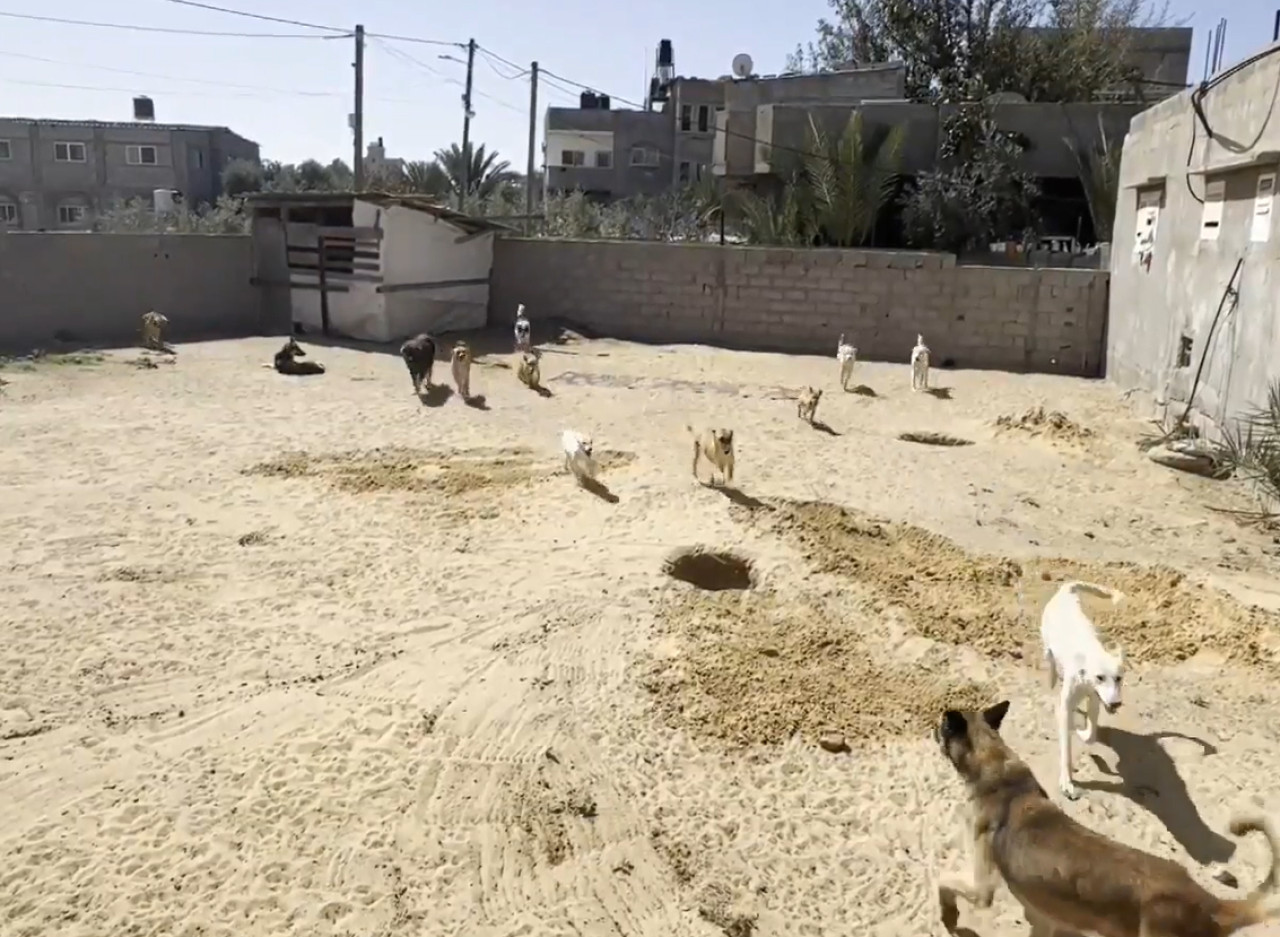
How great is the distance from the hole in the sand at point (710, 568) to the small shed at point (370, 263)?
12536 mm

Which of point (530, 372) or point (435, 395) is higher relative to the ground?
point (530, 372)

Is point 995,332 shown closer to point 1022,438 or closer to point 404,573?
point 1022,438

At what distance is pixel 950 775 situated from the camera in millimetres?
5305

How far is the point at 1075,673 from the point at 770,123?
2021cm

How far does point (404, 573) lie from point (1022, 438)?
314 inches

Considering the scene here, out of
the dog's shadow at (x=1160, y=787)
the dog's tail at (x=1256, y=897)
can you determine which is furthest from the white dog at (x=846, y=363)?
the dog's tail at (x=1256, y=897)

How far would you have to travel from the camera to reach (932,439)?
12703 mm

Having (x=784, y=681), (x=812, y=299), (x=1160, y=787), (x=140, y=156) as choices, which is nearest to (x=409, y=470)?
(x=784, y=681)

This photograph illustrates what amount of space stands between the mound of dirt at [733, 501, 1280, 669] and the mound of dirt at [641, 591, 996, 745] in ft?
2.02

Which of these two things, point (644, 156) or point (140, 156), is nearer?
point (140, 156)

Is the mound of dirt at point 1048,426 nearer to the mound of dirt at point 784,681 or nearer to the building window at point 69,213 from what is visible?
the mound of dirt at point 784,681

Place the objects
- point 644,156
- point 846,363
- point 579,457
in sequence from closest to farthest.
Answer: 1. point 579,457
2. point 846,363
3. point 644,156

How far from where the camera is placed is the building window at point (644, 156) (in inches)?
1624

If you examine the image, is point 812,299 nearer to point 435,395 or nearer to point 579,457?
point 435,395
